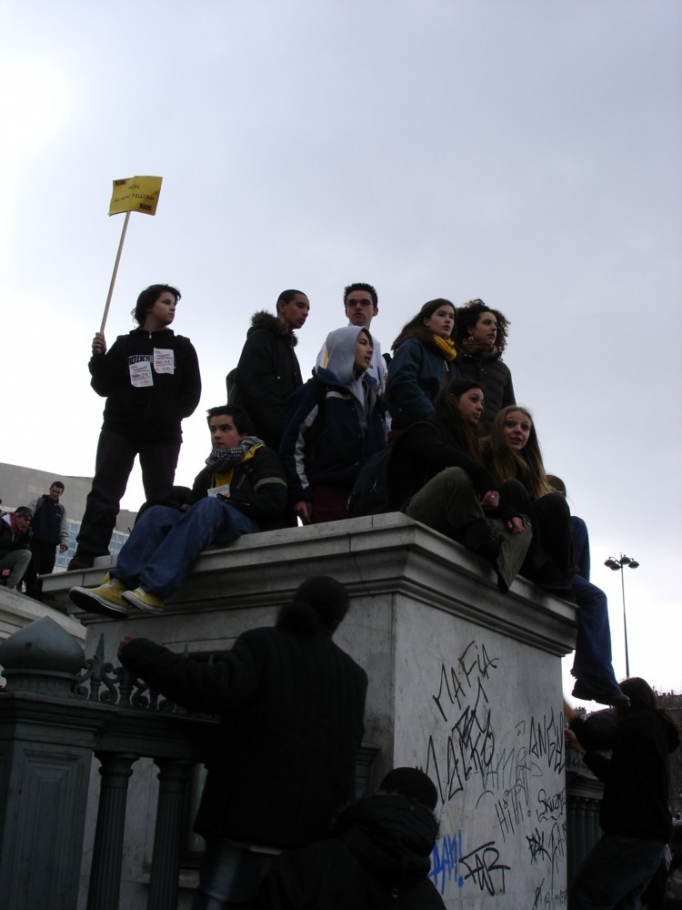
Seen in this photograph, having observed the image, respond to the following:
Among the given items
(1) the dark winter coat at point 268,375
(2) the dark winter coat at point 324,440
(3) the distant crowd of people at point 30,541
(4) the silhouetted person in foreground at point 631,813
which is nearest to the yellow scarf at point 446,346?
(2) the dark winter coat at point 324,440

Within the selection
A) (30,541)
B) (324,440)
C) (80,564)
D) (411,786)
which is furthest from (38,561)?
(411,786)

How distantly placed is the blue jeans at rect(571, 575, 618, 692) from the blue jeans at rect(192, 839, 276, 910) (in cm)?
322

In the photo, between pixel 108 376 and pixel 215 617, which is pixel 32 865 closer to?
pixel 215 617

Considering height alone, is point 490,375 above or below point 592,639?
above

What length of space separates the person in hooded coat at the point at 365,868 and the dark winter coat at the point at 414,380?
3.28 meters

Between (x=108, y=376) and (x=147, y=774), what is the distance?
106 inches

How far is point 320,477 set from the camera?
20.4 feet

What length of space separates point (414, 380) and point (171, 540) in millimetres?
2003

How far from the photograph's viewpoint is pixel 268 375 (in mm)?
7434

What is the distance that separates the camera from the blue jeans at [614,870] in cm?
587

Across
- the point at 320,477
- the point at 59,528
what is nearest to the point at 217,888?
the point at 320,477

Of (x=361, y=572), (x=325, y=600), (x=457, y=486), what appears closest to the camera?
(x=325, y=600)

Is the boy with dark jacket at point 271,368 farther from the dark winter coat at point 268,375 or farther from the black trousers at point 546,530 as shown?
the black trousers at point 546,530

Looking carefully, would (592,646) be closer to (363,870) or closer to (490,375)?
(490,375)
